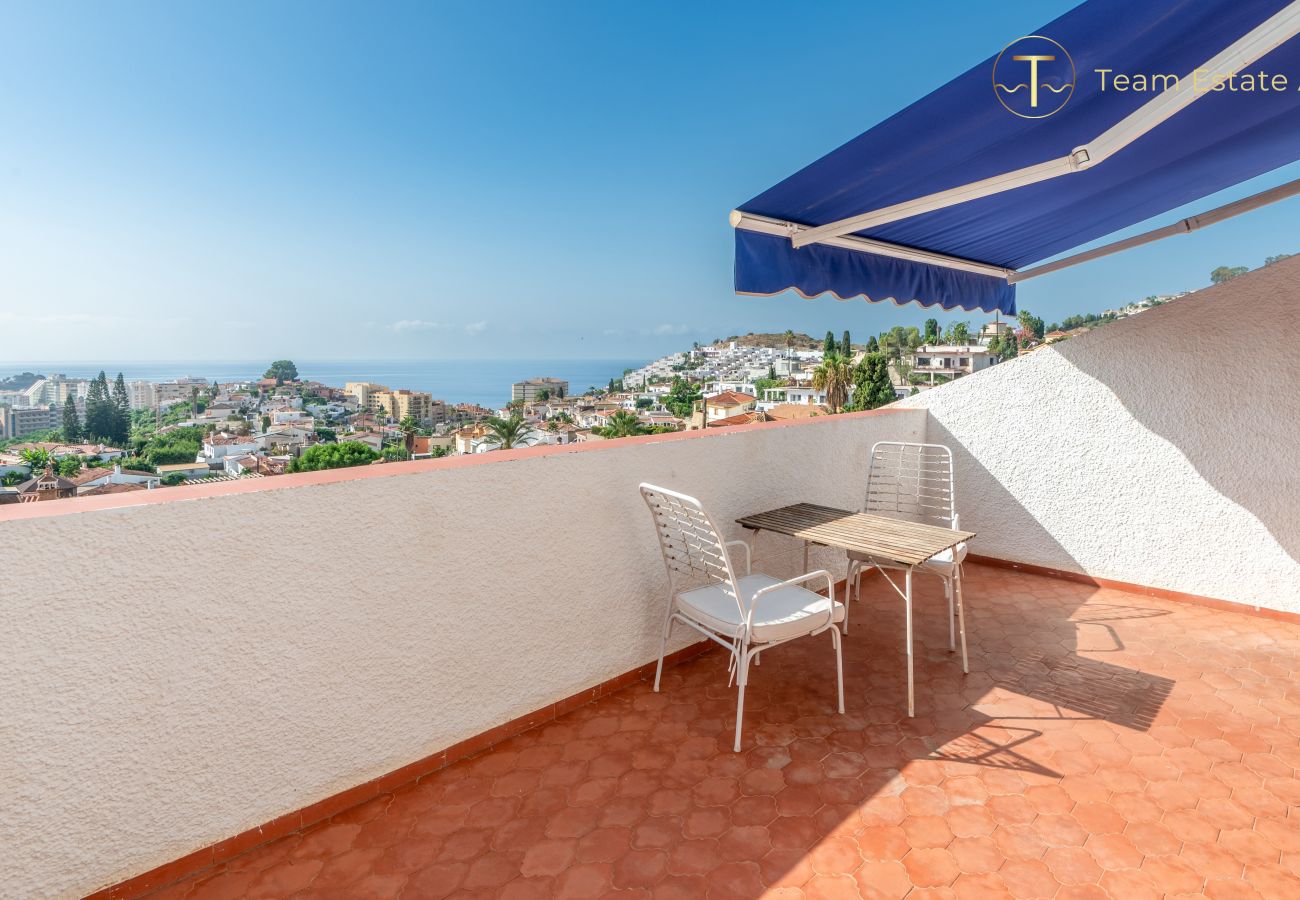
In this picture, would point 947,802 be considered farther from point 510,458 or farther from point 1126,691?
point 510,458

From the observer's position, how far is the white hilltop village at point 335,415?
7.89 meters

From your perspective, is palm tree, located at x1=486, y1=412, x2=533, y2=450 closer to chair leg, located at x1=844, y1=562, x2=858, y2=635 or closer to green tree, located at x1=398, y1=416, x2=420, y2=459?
green tree, located at x1=398, y1=416, x2=420, y2=459

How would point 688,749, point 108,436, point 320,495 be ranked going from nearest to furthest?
1. point 320,495
2. point 688,749
3. point 108,436

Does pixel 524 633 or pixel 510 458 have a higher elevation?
pixel 510 458

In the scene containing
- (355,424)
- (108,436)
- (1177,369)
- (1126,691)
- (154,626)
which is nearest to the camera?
(154,626)

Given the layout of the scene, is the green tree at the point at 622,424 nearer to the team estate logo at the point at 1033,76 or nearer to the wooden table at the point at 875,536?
the wooden table at the point at 875,536

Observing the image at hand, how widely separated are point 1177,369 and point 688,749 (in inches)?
183

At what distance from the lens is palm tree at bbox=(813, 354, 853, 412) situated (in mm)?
46062

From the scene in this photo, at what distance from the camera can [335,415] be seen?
34969 millimetres

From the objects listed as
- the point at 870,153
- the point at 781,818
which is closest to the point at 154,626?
the point at 781,818

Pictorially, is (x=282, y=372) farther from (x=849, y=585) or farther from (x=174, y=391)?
(x=849, y=585)

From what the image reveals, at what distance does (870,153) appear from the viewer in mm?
2475

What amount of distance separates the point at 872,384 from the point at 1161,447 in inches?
1678

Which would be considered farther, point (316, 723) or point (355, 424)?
point (355, 424)
